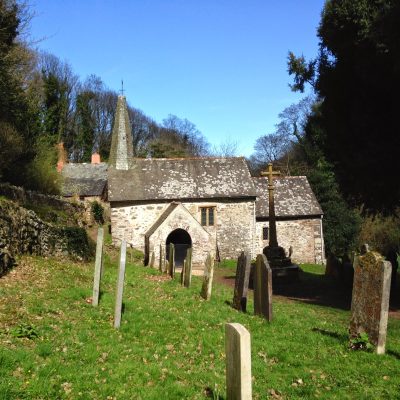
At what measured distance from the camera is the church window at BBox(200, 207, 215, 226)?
2972 centimetres

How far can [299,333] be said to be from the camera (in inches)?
296

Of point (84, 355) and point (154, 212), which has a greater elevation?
point (154, 212)

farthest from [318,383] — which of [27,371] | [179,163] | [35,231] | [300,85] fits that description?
[179,163]

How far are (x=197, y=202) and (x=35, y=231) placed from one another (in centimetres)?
1724

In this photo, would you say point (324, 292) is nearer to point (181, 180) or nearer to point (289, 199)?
point (181, 180)

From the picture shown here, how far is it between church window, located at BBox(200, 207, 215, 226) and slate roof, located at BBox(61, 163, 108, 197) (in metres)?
14.9

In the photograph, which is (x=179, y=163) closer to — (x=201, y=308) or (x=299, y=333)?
(x=201, y=308)

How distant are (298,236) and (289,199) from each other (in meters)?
3.05

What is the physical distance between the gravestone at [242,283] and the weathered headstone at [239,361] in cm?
611

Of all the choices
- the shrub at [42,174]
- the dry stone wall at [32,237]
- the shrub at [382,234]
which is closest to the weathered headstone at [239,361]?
the dry stone wall at [32,237]

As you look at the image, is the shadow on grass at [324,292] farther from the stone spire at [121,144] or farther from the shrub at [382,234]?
the stone spire at [121,144]

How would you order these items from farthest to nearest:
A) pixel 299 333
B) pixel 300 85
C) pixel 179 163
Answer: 1. pixel 179 163
2. pixel 300 85
3. pixel 299 333

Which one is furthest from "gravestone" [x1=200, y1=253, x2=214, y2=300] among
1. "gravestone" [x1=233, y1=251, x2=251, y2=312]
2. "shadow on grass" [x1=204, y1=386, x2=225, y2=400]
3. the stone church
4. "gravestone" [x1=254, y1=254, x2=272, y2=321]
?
the stone church

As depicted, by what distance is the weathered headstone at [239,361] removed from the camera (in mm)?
3543
